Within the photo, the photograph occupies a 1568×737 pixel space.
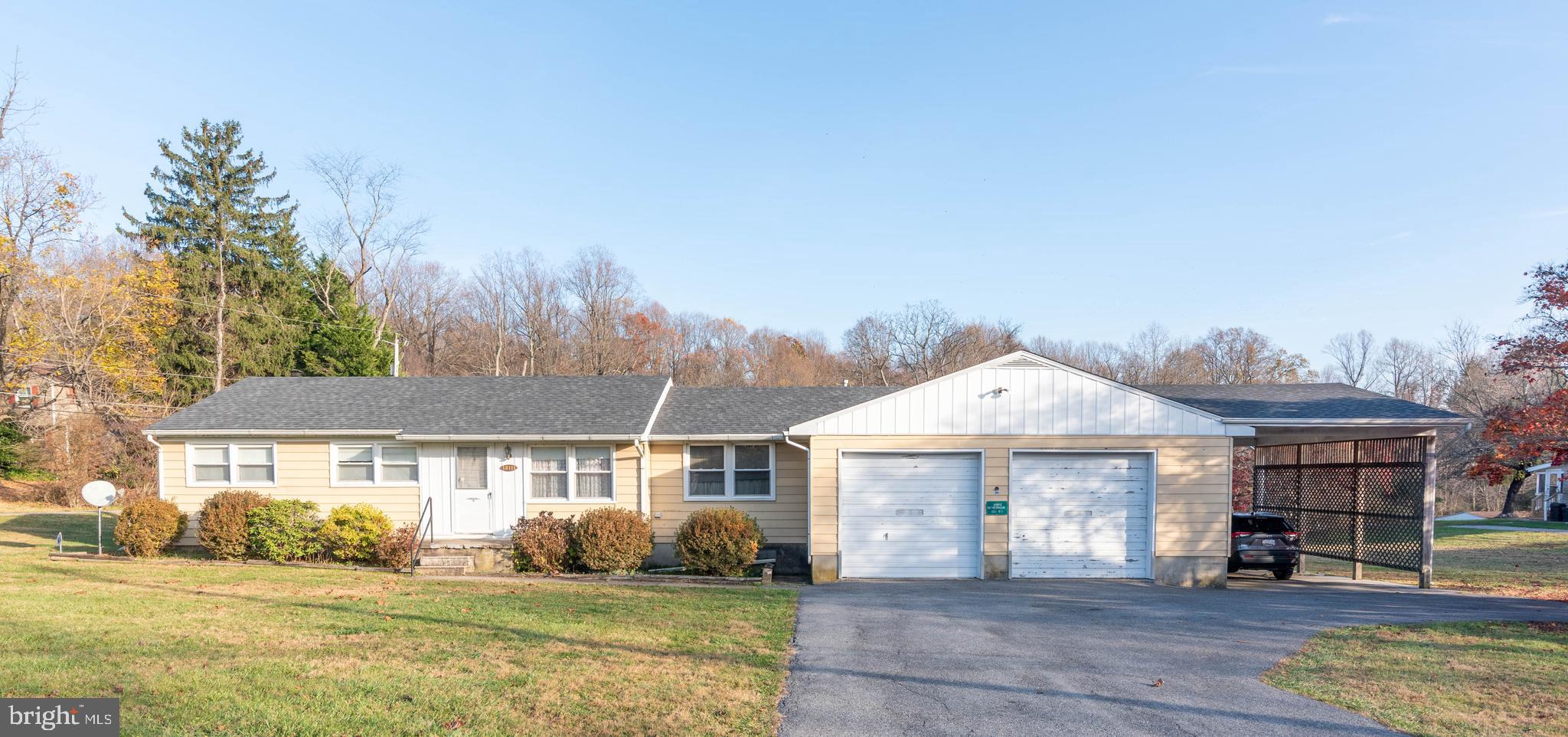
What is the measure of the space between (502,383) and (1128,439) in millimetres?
13888

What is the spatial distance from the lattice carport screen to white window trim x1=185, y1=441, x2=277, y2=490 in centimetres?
2166

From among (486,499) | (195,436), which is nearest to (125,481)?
(195,436)

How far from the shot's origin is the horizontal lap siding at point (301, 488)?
16312 millimetres

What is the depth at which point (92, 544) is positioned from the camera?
17.2 metres

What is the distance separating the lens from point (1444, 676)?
7.23 metres

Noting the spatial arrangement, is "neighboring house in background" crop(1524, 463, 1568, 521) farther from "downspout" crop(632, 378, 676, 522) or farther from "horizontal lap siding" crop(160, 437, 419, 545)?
"horizontal lap siding" crop(160, 437, 419, 545)

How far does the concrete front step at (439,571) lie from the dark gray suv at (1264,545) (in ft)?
47.0

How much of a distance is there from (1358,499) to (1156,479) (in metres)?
5.10

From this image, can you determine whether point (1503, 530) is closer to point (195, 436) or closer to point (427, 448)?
point (427, 448)

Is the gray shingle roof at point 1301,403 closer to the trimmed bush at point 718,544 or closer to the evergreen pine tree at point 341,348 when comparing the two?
the trimmed bush at point 718,544

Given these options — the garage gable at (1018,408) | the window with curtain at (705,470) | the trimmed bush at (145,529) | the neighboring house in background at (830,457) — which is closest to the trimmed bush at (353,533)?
the neighboring house in background at (830,457)

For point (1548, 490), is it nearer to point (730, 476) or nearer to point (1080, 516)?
point (1080, 516)

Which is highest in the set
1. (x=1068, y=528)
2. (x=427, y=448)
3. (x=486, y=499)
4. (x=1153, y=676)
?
(x=427, y=448)

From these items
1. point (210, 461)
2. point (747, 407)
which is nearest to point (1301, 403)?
point (747, 407)
